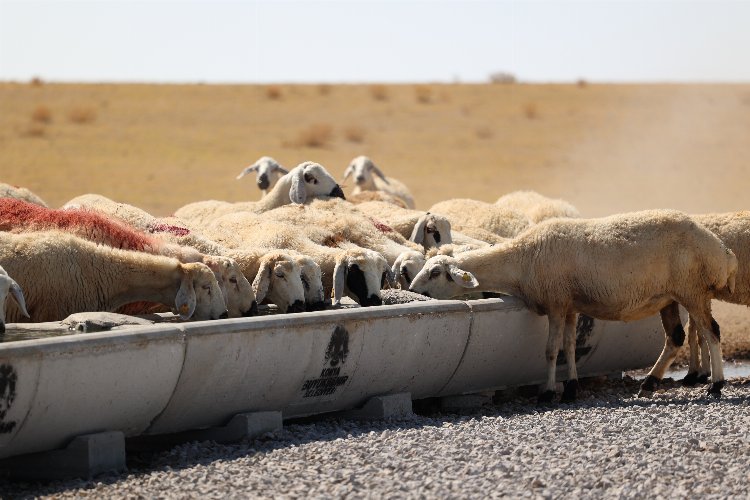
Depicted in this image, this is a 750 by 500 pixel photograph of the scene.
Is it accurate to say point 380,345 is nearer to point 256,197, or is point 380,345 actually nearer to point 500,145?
point 256,197

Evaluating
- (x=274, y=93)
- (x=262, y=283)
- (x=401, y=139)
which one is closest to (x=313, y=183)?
(x=262, y=283)

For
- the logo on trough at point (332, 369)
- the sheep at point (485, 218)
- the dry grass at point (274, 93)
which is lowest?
the logo on trough at point (332, 369)

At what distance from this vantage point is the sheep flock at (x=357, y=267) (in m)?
10.6

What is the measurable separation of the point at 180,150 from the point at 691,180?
15607 millimetres

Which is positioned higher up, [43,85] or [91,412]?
[43,85]

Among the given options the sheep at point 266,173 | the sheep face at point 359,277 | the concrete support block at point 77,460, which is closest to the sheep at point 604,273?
the sheep face at point 359,277

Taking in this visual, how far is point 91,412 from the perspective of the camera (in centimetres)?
851

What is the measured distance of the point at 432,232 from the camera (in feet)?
48.8

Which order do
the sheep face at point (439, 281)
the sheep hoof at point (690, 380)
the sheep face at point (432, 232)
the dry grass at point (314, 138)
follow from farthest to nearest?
1. the dry grass at point (314, 138)
2. the sheep face at point (432, 232)
3. the sheep hoof at point (690, 380)
4. the sheep face at point (439, 281)

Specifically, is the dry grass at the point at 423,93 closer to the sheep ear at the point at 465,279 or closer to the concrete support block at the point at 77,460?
the sheep ear at the point at 465,279

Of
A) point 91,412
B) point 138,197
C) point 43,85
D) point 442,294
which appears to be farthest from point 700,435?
point 43,85

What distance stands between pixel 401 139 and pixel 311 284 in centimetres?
3442

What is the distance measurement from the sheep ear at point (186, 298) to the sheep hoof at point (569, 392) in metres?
3.47

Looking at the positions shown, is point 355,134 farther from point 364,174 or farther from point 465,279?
point 465,279
